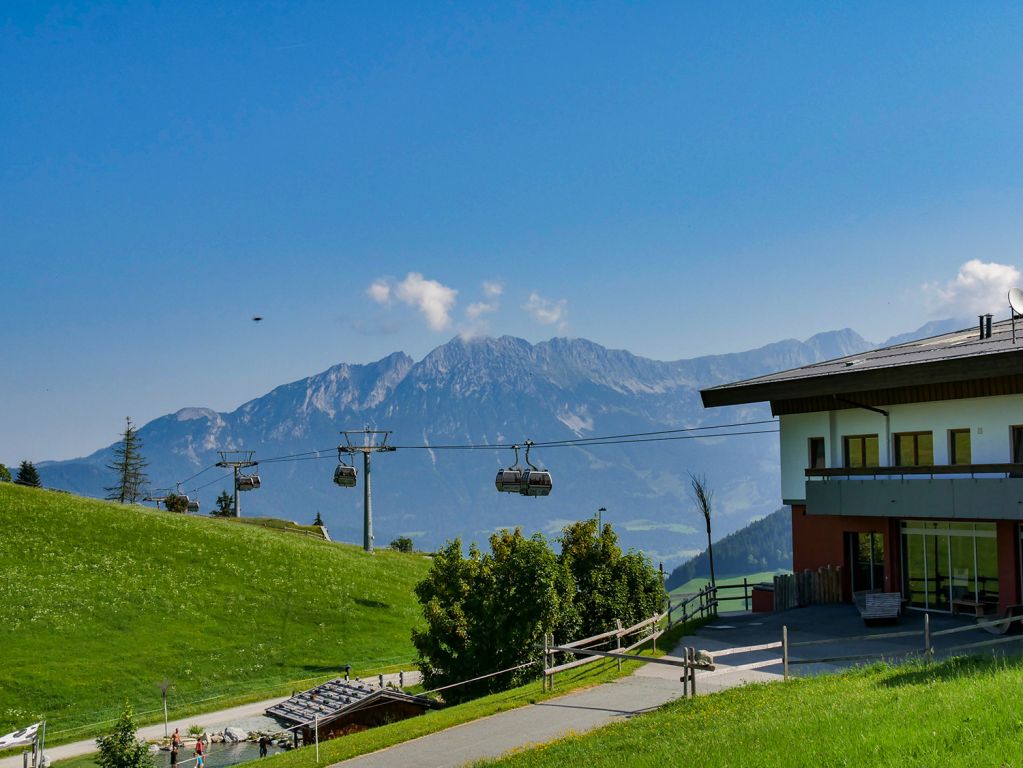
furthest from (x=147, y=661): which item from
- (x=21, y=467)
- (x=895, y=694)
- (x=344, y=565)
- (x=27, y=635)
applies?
(x=21, y=467)

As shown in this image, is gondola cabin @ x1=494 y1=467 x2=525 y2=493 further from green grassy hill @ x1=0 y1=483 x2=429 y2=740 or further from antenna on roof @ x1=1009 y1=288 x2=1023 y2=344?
antenna on roof @ x1=1009 y1=288 x2=1023 y2=344

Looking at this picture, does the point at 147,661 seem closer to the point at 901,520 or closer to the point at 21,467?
the point at 901,520

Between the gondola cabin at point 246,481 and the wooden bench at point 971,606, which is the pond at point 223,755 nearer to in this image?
the wooden bench at point 971,606

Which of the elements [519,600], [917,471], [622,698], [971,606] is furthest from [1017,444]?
[622,698]

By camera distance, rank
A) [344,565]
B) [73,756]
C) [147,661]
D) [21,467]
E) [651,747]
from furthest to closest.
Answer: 1. [21,467]
2. [344,565]
3. [147,661]
4. [73,756]
5. [651,747]

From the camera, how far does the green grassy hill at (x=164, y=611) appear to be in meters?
43.3

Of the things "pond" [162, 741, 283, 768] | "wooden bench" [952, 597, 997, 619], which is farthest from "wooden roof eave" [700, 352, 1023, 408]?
"pond" [162, 741, 283, 768]

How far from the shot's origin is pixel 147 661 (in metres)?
46.5

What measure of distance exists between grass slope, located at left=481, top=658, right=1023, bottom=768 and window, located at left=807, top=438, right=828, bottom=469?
19692mm

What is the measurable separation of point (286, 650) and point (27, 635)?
12.6 meters

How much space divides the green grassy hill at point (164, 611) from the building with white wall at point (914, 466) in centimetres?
2475

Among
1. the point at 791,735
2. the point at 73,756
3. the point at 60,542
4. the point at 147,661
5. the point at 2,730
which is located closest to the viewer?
the point at 791,735

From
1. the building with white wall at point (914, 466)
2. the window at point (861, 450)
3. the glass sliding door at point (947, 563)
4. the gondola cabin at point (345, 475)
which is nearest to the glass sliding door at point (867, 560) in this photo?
the building with white wall at point (914, 466)

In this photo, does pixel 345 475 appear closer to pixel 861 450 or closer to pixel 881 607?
pixel 861 450
